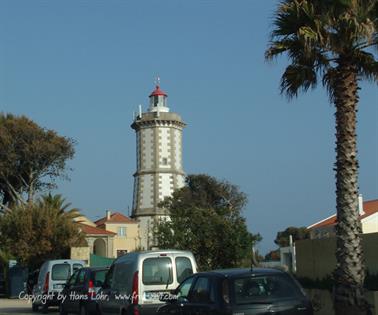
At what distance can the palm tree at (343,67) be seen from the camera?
14996 mm

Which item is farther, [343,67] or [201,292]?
[343,67]

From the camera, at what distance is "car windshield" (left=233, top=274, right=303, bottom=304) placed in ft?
37.0

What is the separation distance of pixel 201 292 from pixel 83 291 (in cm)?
925

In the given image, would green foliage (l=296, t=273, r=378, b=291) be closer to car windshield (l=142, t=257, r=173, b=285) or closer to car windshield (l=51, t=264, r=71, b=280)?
car windshield (l=142, t=257, r=173, b=285)

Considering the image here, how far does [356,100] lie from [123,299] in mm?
6791

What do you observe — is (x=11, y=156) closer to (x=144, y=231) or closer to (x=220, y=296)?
(x=144, y=231)

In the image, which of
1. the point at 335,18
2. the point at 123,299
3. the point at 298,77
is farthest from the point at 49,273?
the point at 335,18

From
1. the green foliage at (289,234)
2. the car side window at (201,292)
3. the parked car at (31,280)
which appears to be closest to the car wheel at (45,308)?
the parked car at (31,280)

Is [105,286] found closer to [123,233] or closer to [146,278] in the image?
[146,278]

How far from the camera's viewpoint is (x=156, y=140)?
246 ft

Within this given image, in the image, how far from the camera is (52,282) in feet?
86.7

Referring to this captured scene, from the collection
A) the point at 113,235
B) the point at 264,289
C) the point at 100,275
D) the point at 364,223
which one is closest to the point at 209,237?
the point at 100,275

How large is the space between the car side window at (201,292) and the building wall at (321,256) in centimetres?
677

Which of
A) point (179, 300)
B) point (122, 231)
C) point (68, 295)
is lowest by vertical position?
point (179, 300)
